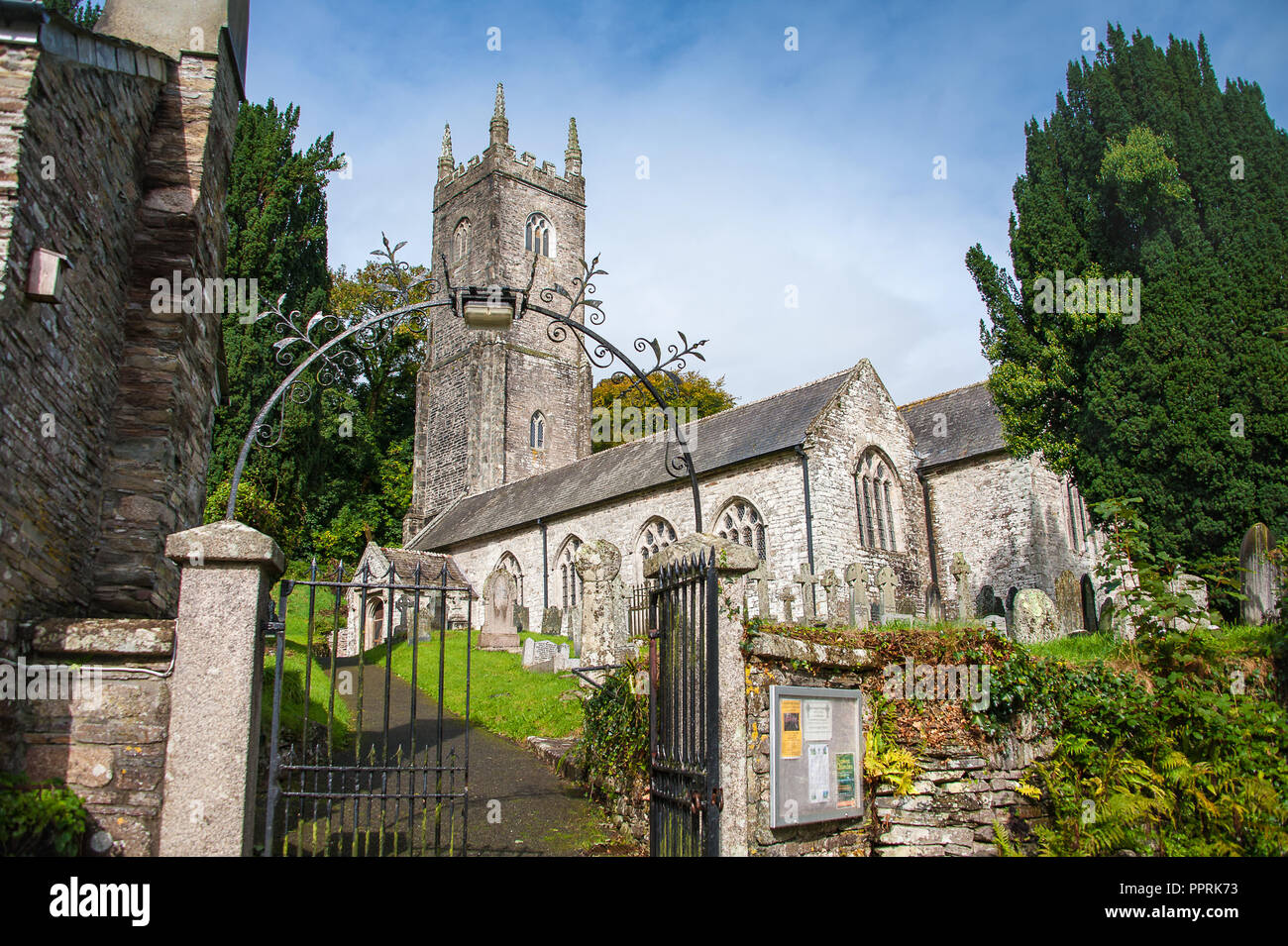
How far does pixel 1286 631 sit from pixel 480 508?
25675mm

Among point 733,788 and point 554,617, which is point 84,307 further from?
point 554,617

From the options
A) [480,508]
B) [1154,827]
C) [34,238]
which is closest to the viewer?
[34,238]

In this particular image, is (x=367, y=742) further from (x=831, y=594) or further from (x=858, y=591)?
(x=831, y=594)

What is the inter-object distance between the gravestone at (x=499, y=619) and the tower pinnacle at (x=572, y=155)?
951 inches

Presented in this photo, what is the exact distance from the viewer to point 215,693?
429 centimetres

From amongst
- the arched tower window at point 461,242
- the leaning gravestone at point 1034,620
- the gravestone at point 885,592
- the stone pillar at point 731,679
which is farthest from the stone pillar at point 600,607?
the arched tower window at point 461,242

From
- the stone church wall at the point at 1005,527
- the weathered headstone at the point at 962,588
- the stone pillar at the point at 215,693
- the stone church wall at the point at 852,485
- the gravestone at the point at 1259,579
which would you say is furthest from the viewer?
the stone church wall at the point at 1005,527

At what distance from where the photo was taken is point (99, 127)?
5.63 m

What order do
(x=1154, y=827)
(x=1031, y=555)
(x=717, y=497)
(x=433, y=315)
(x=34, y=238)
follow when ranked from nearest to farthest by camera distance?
1. (x=34, y=238)
2. (x=1154, y=827)
3. (x=1031, y=555)
4. (x=717, y=497)
5. (x=433, y=315)

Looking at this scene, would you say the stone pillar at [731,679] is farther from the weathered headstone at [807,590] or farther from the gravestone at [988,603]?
the gravestone at [988,603]

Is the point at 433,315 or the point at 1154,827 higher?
the point at 433,315

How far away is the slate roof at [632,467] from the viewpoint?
2056cm
